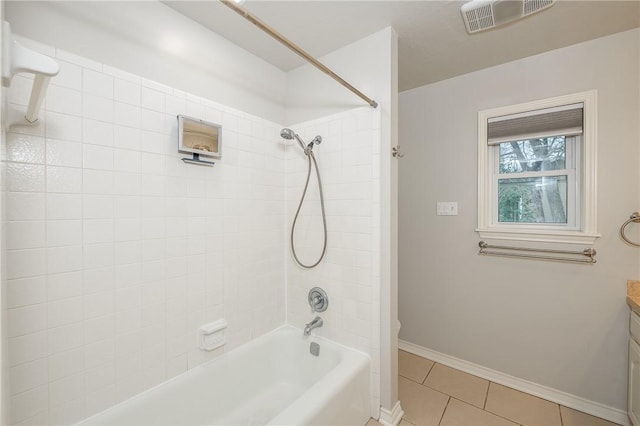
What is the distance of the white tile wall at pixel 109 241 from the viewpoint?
1.03 m

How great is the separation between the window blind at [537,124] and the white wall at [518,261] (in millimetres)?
107

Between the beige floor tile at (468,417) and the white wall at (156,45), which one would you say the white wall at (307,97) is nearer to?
the white wall at (156,45)

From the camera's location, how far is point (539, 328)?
191 cm

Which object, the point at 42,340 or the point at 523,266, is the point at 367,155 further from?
the point at 42,340

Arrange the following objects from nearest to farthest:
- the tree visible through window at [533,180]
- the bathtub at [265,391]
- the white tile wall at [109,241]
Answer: the white tile wall at [109,241] → the bathtub at [265,391] → the tree visible through window at [533,180]

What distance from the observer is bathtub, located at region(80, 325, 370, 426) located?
1.26 meters

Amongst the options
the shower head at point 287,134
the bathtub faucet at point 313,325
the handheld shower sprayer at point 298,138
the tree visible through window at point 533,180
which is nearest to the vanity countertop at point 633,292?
the tree visible through window at point 533,180

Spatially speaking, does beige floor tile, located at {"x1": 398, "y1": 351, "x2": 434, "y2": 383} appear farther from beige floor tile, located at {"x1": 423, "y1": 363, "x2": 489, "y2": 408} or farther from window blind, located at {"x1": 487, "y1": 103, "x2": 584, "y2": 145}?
window blind, located at {"x1": 487, "y1": 103, "x2": 584, "y2": 145}

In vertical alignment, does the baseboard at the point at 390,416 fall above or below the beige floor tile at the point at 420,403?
above

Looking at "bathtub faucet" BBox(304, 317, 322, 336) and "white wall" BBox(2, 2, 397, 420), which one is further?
"bathtub faucet" BBox(304, 317, 322, 336)

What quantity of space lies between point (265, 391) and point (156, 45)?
216 centimetres

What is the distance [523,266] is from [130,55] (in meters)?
2.77

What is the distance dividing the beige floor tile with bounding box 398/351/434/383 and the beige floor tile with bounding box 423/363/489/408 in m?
0.05

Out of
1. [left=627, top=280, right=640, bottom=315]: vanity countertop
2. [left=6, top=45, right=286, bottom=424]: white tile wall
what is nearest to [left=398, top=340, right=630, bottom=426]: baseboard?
[left=627, top=280, right=640, bottom=315]: vanity countertop
